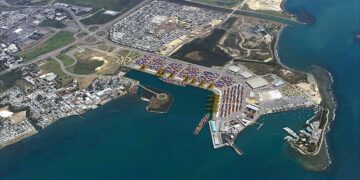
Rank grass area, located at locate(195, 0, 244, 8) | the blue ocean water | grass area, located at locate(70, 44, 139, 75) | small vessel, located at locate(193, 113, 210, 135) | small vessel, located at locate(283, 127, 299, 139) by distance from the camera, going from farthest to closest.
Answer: grass area, located at locate(195, 0, 244, 8) < grass area, located at locate(70, 44, 139, 75) < small vessel, located at locate(193, 113, 210, 135) < small vessel, located at locate(283, 127, 299, 139) < the blue ocean water

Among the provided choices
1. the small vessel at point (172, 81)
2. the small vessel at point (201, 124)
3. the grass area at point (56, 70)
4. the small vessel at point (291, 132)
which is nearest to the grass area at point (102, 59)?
the grass area at point (56, 70)

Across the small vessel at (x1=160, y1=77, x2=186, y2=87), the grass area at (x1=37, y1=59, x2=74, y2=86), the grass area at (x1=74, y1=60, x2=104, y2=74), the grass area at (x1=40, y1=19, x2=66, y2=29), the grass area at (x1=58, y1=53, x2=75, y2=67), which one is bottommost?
the grass area at (x1=37, y1=59, x2=74, y2=86)

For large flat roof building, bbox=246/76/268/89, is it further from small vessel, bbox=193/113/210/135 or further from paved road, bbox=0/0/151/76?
paved road, bbox=0/0/151/76

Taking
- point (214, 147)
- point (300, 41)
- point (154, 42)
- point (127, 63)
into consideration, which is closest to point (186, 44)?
point (154, 42)

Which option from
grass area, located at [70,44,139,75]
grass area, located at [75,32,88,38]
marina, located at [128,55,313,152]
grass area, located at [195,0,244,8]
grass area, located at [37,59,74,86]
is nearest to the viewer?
marina, located at [128,55,313,152]

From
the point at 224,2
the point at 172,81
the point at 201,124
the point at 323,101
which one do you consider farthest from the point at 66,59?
the point at 323,101

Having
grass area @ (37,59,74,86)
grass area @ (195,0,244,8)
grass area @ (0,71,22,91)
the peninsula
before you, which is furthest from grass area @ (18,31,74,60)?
grass area @ (195,0,244,8)
